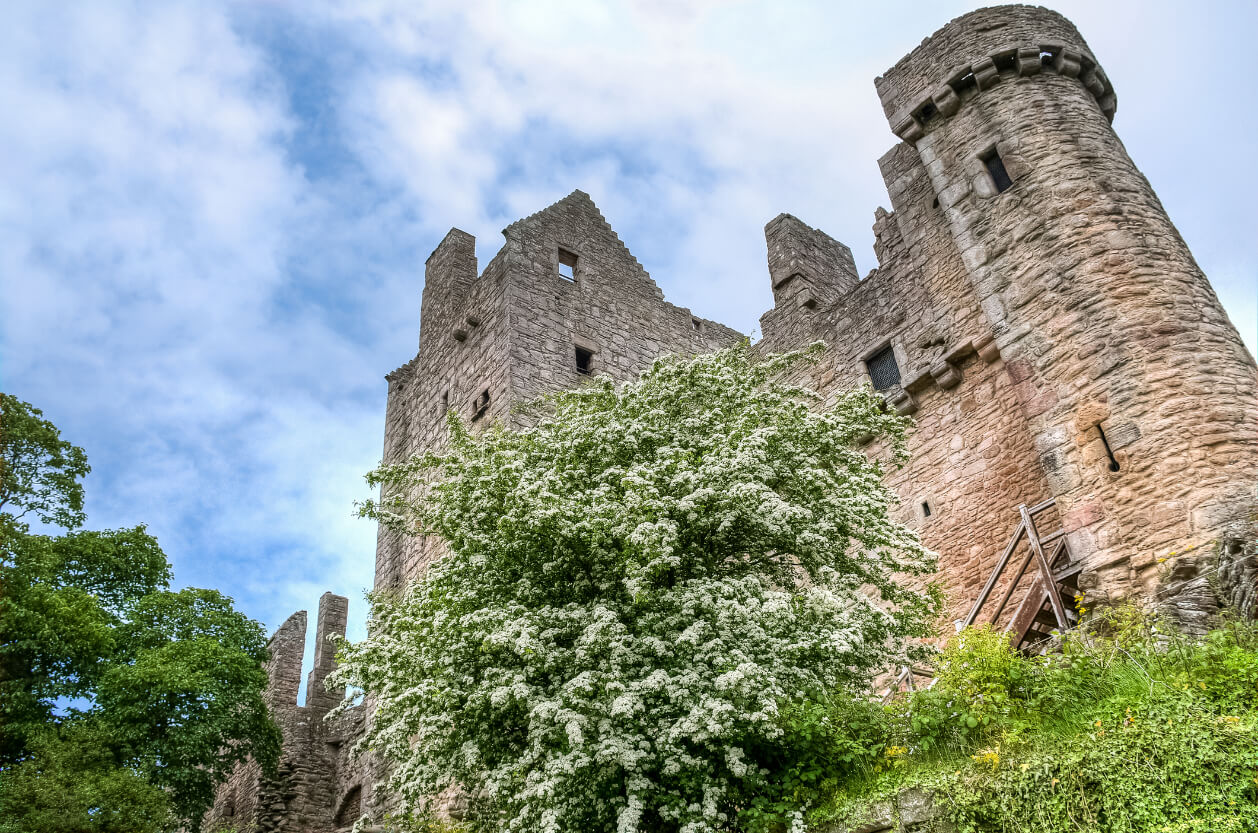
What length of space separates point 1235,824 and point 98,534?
15711 mm

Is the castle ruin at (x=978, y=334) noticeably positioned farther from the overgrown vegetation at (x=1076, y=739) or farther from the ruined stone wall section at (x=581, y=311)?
the overgrown vegetation at (x=1076, y=739)

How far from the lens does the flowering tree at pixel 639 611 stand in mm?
6633

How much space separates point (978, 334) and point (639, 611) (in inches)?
286

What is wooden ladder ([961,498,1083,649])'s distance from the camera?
9094mm

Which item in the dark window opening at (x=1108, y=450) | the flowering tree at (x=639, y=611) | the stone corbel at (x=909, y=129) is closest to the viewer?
the flowering tree at (x=639, y=611)

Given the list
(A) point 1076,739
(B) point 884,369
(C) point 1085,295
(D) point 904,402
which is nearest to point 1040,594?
(C) point 1085,295

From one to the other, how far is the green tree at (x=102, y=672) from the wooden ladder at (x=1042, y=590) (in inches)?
431

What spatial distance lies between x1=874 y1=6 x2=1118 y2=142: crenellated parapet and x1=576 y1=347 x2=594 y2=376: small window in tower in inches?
251

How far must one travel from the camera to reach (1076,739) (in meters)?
5.65

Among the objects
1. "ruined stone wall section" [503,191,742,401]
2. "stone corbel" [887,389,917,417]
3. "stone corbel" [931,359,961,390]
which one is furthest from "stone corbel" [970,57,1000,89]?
"ruined stone wall section" [503,191,742,401]

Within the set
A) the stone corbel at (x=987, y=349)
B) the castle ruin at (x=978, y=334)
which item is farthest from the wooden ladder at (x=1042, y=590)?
the stone corbel at (x=987, y=349)

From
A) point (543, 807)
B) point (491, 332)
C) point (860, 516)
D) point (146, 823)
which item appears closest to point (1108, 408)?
point (860, 516)

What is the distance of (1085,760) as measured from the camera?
213 inches

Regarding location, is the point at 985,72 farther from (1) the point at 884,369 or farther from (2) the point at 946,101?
(1) the point at 884,369
